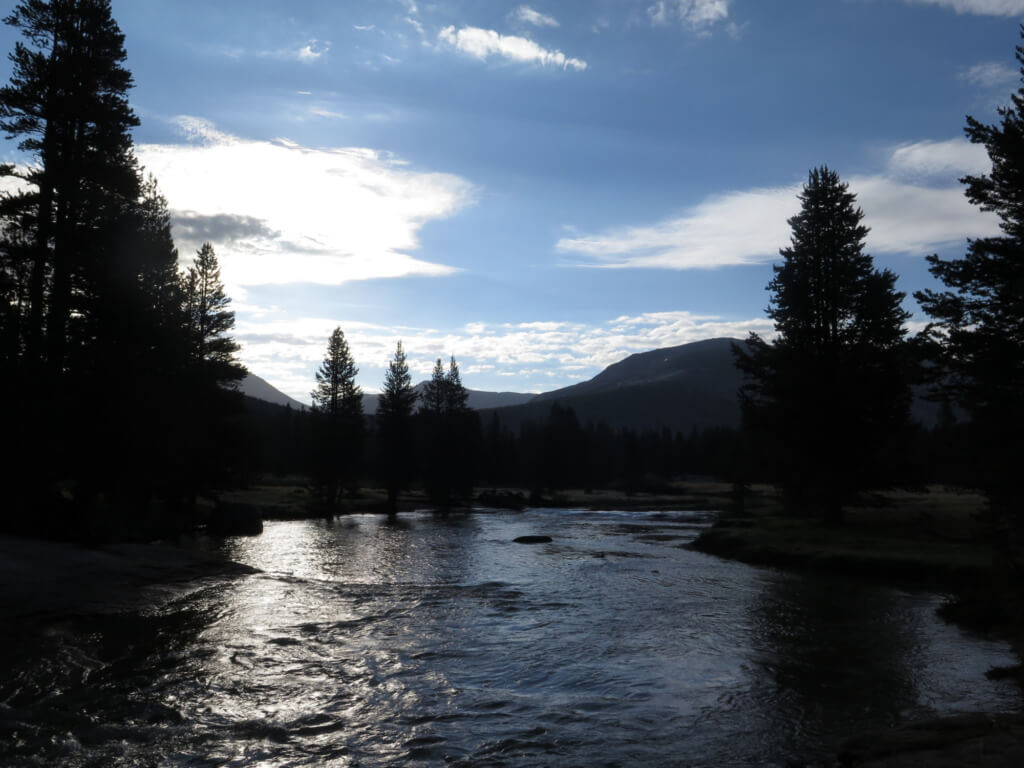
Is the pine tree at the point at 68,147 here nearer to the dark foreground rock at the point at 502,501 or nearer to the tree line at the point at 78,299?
the tree line at the point at 78,299

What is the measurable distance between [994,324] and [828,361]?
9.54 metres

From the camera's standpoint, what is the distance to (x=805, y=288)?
3241 cm

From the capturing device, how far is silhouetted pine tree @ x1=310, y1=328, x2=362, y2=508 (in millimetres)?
58312

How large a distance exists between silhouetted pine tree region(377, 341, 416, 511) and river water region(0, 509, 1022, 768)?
44.6 meters

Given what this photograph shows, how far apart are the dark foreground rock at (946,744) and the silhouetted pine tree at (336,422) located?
52636 millimetres

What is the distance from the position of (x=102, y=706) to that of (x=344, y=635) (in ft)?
17.7

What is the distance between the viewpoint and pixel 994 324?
71.6 feet

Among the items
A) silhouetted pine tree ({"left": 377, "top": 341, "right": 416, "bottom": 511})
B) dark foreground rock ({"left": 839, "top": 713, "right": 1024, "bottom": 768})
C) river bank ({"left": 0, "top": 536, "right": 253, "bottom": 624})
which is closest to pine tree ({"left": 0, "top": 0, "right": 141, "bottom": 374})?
river bank ({"left": 0, "top": 536, "right": 253, "bottom": 624})

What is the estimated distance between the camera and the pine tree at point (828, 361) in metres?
30.5

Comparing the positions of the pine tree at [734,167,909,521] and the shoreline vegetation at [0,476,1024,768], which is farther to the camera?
the pine tree at [734,167,909,521]

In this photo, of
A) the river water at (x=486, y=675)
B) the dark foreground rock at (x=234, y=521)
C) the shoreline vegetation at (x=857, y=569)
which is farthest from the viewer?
the dark foreground rock at (x=234, y=521)

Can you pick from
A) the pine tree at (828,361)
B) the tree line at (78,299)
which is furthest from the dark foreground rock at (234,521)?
the pine tree at (828,361)

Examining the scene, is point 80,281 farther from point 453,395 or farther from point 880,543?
point 453,395

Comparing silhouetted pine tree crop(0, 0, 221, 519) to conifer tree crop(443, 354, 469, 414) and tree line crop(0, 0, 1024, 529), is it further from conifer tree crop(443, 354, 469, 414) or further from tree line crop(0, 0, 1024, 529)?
conifer tree crop(443, 354, 469, 414)
